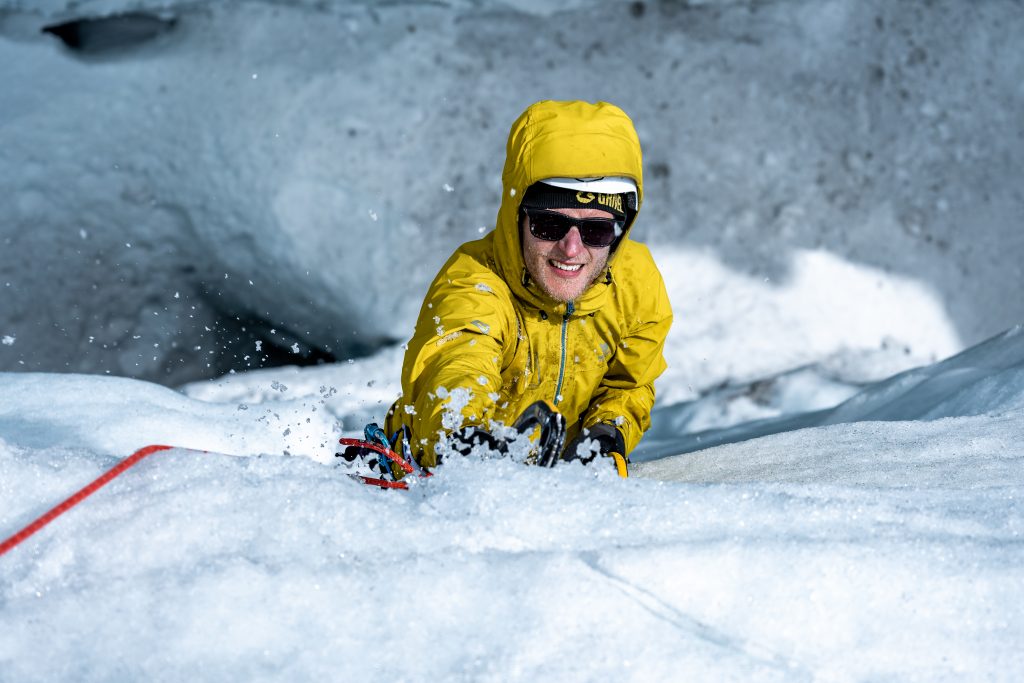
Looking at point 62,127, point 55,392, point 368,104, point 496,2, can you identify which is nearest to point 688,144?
point 496,2

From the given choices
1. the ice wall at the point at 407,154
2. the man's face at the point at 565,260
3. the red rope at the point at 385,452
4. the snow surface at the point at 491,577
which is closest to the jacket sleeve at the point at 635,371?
the man's face at the point at 565,260

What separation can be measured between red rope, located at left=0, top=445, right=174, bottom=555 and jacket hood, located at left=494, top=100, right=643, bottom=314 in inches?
32.2

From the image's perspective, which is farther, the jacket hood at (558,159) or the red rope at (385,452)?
the jacket hood at (558,159)

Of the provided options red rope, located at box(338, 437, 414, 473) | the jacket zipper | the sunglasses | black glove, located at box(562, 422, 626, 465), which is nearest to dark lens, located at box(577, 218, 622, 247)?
the sunglasses

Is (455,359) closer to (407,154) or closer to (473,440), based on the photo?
(473,440)

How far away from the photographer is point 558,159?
171 cm

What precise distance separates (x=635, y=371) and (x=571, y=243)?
0.43 metres

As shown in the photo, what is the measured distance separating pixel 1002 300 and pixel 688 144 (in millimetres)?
1442

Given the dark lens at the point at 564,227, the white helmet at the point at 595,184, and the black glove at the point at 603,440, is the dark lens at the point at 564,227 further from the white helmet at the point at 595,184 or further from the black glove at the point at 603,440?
the black glove at the point at 603,440

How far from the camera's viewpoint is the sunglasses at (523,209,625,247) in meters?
1.73

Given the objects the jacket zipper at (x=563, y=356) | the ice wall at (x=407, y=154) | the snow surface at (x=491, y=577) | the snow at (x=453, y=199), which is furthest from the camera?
the ice wall at (x=407, y=154)

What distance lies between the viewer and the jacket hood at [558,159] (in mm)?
1721

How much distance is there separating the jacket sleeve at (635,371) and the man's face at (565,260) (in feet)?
0.83

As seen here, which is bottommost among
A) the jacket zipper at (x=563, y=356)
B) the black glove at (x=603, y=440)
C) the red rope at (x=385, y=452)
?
the red rope at (x=385, y=452)
